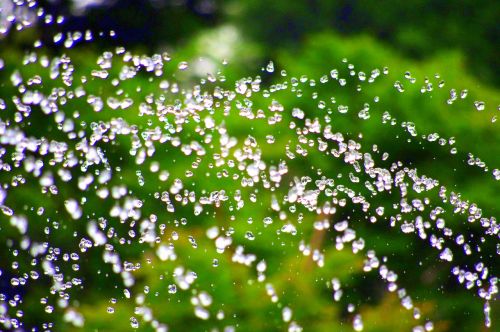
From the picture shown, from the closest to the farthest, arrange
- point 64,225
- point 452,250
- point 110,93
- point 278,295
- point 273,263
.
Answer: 1. point 278,295
2. point 273,263
3. point 64,225
4. point 452,250
5. point 110,93

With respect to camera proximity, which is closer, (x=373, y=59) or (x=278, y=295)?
(x=278, y=295)

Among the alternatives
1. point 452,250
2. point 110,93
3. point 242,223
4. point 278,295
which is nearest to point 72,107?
point 110,93

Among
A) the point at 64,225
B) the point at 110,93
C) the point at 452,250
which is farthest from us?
the point at 110,93

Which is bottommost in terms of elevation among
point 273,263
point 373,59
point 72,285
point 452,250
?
point 72,285

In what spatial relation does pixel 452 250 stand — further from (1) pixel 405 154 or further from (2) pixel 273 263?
(2) pixel 273 263

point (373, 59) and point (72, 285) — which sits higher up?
point (373, 59)

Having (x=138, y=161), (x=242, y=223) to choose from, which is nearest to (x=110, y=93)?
(x=138, y=161)
